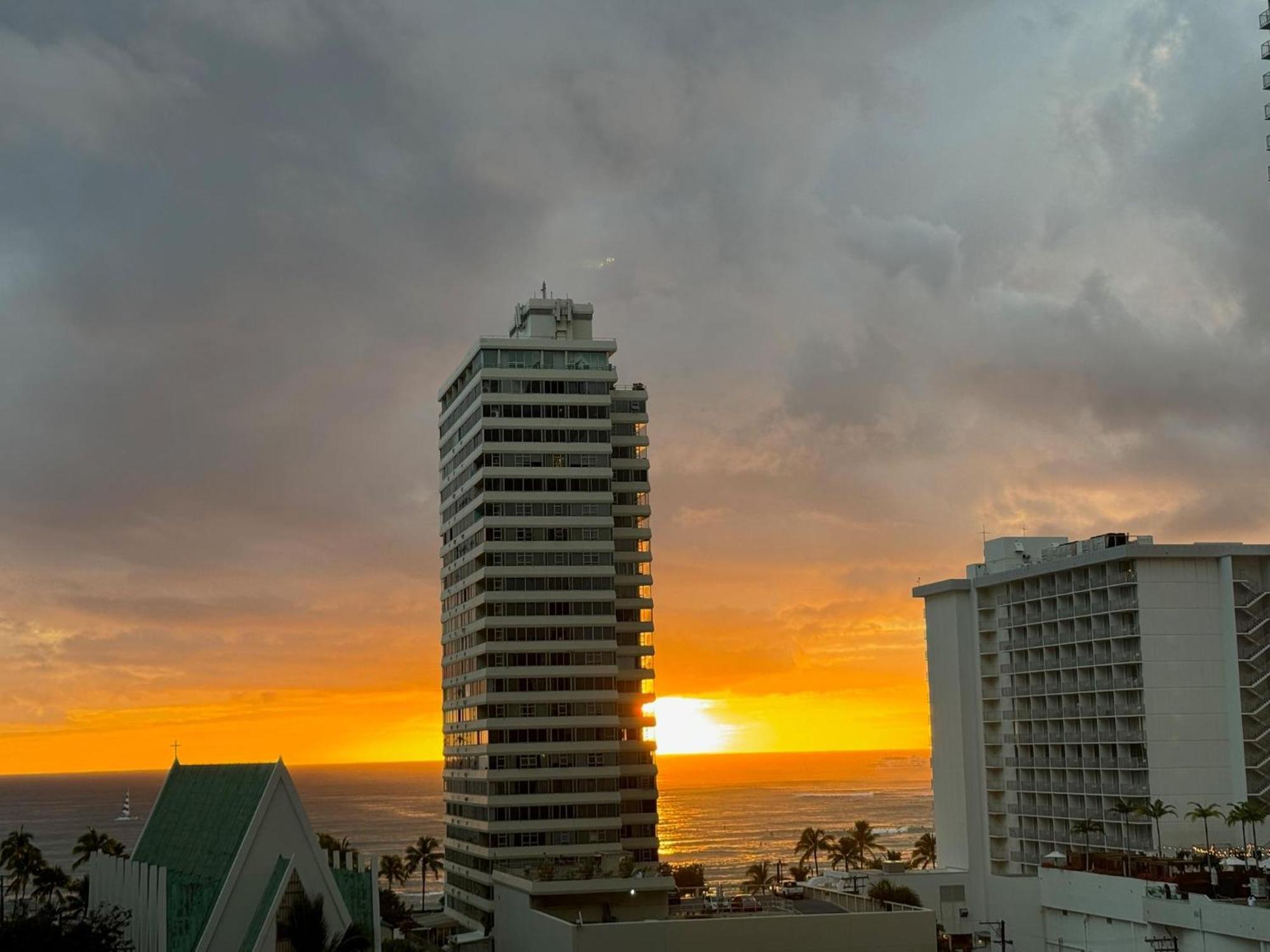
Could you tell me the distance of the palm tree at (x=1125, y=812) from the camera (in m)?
100

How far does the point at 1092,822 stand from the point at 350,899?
63.6 metres

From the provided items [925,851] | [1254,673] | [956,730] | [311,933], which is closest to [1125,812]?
[1254,673]

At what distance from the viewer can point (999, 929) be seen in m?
116

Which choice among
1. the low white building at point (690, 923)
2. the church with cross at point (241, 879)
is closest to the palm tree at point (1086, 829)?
the low white building at point (690, 923)

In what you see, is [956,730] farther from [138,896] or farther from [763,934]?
[138,896]

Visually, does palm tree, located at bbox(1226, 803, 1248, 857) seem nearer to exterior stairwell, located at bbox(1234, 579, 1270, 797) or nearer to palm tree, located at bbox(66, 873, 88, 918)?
exterior stairwell, located at bbox(1234, 579, 1270, 797)

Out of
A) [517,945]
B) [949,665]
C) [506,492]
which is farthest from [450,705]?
[949,665]

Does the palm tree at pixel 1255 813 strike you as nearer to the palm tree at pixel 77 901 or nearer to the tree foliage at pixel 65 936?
the tree foliage at pixel 65 936

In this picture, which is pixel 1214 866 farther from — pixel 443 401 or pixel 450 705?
pixel 443 401

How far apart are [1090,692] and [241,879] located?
70.9 m

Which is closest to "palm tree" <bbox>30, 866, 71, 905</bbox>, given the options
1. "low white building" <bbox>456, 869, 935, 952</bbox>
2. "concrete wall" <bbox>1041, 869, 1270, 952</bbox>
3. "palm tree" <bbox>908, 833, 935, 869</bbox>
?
"low white building" <bbox>456, 869, 935, 952</bbox>

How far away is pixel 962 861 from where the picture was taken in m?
125

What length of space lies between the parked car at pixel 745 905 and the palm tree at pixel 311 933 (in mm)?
34372

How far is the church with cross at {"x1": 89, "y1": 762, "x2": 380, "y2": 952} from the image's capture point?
65.2 m
